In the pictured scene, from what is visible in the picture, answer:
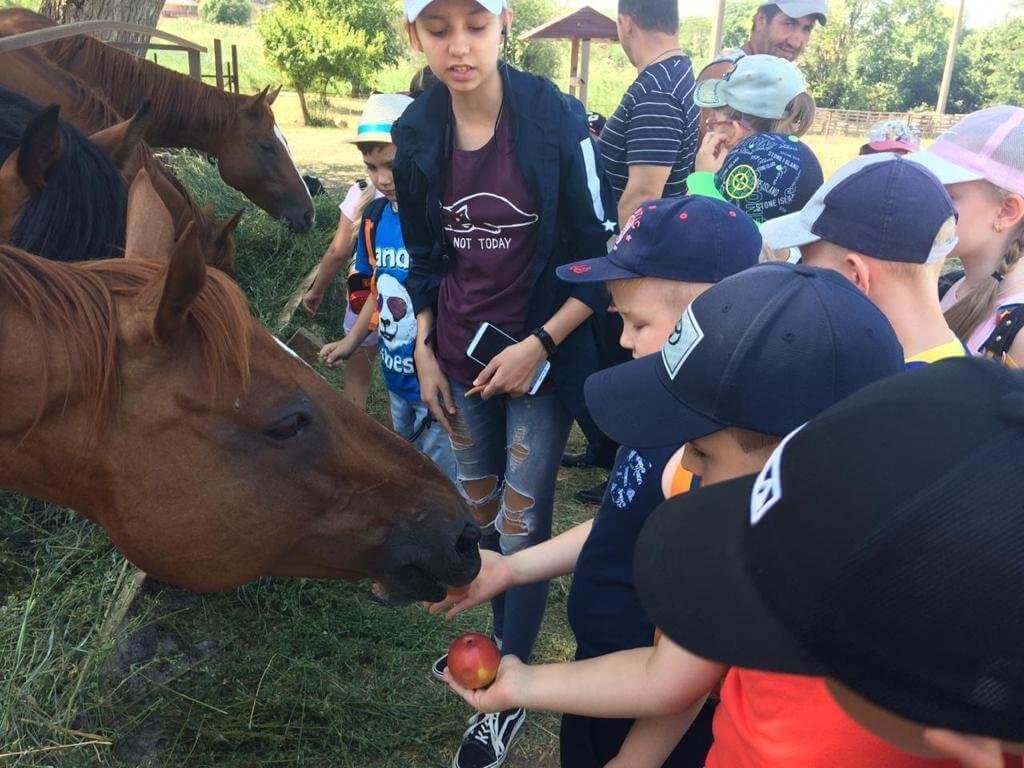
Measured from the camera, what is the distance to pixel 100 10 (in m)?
7.36

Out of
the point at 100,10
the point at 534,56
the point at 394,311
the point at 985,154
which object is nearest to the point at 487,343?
the point at 394,311

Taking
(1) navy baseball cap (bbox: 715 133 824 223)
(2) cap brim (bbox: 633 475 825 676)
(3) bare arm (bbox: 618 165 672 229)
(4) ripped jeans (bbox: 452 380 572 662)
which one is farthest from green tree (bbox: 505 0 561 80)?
(2) cap brim (bbox: 633 475 825 676)

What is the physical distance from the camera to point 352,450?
6.12 ft

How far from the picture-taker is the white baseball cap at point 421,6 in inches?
87.4

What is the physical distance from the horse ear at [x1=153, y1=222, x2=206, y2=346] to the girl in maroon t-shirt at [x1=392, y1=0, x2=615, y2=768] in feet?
3.19

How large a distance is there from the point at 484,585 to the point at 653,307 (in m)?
0.78

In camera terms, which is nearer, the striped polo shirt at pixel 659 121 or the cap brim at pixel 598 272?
the cap brim at pixel 598 272

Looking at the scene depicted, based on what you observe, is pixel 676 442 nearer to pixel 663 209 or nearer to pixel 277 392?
pixel 663 209

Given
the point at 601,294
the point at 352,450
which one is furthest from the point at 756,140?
the point at 352,450

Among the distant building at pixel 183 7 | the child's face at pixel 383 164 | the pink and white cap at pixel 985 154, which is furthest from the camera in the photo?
the distant building at pixel 183 7

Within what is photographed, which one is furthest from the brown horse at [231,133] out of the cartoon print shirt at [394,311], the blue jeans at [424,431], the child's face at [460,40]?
the child's face at [460,40]

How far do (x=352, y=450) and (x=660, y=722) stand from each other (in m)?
0.89

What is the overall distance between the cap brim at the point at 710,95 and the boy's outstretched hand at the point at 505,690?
2.60 meters

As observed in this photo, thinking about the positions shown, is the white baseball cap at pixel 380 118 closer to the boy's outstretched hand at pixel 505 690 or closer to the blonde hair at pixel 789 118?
the blonde hair at pixel 789 118
